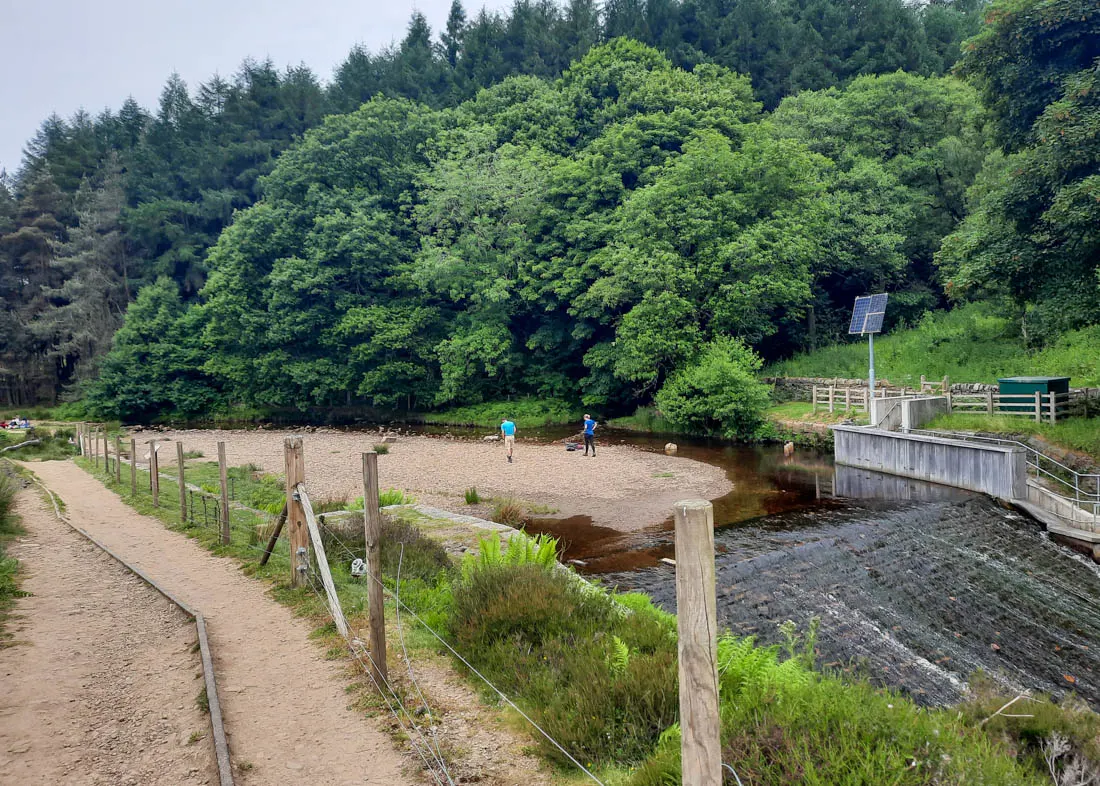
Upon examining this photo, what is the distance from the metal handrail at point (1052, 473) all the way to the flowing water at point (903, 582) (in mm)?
1244

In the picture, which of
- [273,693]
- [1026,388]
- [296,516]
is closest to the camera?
[273,693]

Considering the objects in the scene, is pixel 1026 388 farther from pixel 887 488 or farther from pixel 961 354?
pixel 961 354

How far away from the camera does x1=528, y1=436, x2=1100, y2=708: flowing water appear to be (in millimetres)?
8938

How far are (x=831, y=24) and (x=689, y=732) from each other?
65.5 m

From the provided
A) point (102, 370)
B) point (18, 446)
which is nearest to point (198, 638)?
point (18, 446)

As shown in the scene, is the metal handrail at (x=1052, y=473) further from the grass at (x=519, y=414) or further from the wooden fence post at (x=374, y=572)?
the grass at (x=519, y=414)

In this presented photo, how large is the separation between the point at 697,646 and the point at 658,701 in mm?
2673

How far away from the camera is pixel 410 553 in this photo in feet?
32.4

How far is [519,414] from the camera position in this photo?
41.2 metres

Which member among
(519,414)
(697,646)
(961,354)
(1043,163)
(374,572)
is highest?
(1043,163)

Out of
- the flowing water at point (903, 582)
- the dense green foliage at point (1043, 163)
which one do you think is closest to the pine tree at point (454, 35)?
the dense green foliage at point (1043, 163)

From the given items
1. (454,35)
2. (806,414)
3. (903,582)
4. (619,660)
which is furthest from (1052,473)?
(454,35)

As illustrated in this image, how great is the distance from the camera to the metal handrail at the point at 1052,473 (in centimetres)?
1465

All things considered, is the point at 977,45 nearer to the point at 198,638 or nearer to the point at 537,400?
the point at 198,638
